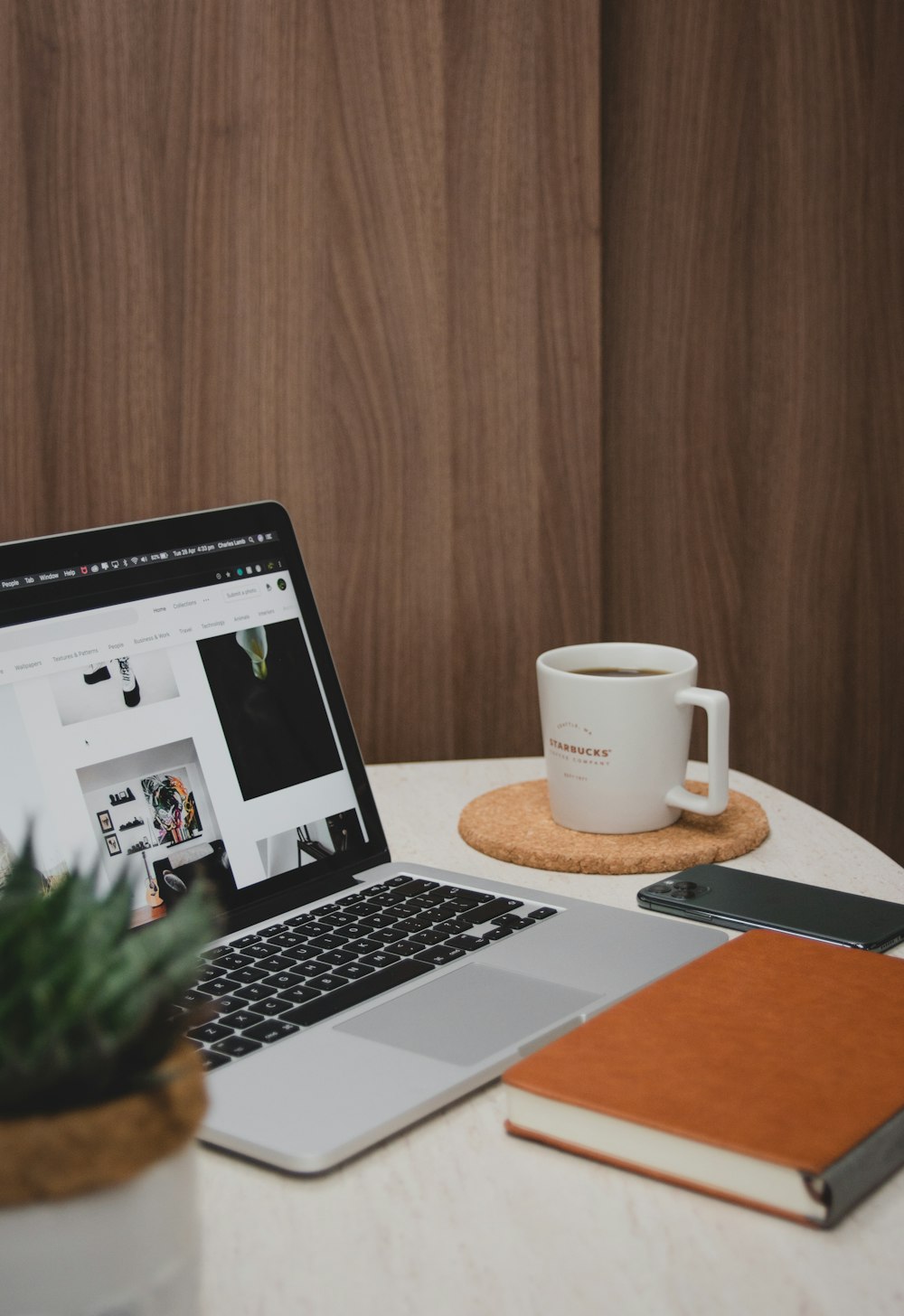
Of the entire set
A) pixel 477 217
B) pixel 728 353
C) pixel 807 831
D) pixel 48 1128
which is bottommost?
pixel 807 831

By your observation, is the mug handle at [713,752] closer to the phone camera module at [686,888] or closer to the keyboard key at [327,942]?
the phone camera module at [686,888]

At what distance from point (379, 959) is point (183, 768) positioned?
0.18m

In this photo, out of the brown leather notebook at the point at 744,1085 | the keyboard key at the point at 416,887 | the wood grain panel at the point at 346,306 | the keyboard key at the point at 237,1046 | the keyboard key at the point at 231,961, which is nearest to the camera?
the brown leather notebook at the point at 744,1085

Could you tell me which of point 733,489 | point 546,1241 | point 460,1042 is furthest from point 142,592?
point 733,489

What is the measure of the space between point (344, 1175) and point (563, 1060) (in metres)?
0.11

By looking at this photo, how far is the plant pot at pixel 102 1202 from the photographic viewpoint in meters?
0.37

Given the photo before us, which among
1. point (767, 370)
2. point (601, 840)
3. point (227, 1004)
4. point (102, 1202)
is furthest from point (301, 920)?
point (767, 370)

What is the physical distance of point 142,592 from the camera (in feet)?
2.71

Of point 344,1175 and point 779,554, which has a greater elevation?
point 779,554

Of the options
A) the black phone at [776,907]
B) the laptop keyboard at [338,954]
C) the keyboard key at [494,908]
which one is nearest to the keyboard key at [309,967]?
the laptop keyboard at [338,954]

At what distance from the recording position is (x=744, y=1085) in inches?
21.7

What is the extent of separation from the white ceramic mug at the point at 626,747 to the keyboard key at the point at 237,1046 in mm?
374

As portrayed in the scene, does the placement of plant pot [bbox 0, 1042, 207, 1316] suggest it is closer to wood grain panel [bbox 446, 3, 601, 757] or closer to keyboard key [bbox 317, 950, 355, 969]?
keyboard key [bbox 317, 950, 355, 969]

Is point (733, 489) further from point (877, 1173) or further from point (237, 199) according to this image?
point (877, 1173)
